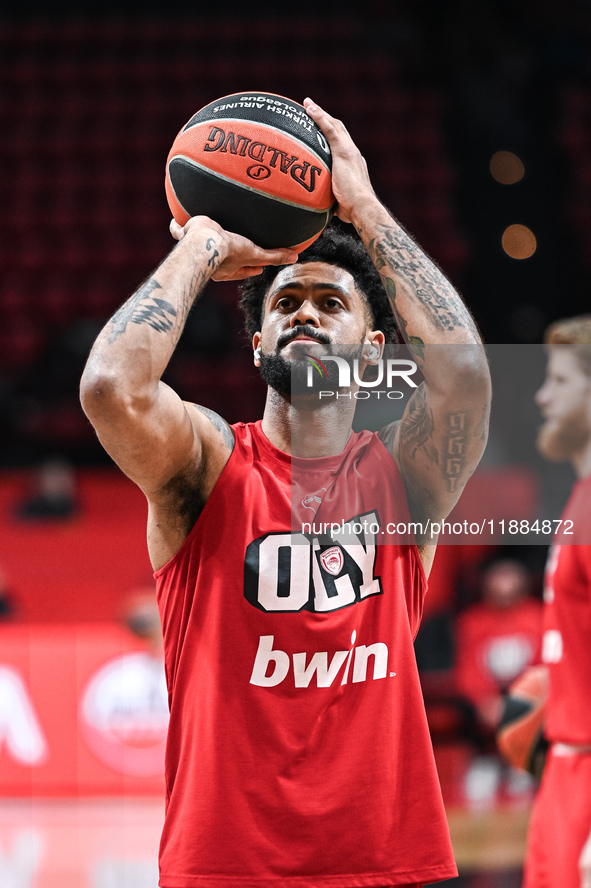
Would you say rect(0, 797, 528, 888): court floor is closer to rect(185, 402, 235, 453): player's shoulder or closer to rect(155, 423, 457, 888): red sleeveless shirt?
rect(155, 423, 457, 888): red sleeveless shirt

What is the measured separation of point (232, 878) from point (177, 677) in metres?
0.46

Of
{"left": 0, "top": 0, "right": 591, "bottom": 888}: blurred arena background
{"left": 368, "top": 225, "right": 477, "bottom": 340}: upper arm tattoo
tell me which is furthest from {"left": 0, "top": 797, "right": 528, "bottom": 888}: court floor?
{"left": 368, "top": 225, "right": 477, "bottom": 340}: upper arm tattoo

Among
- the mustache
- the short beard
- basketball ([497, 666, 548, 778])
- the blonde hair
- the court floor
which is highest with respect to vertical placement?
the blonde hair

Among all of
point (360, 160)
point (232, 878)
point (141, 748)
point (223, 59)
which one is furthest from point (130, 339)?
point (223, 59)

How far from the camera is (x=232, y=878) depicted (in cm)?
207

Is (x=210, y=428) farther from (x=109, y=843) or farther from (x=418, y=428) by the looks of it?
(x=109, y=843)

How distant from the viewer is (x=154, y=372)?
6.91ft

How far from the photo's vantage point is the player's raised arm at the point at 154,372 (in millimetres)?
2059

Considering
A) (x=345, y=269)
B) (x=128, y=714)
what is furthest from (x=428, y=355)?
(x=128, y=714)

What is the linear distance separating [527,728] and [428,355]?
173 centimetres

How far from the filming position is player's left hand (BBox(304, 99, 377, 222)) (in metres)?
2.43

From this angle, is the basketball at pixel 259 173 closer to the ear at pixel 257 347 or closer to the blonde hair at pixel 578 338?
the ear at pixel 257 347

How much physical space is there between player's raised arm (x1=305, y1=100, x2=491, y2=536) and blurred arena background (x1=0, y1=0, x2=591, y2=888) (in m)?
3.46

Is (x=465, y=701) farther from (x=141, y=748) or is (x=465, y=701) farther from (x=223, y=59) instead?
(x=223, y=59)
